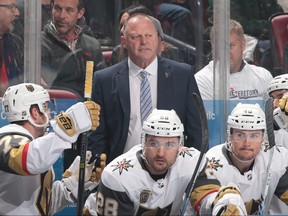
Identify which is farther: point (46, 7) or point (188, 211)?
point (46, 7)

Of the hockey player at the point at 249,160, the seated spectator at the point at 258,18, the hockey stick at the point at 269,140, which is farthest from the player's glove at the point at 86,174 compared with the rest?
the seated spectator at the point at 258,18

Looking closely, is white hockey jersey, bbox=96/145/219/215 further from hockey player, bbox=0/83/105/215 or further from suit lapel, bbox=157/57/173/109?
suit lapel, bbox=157/57/173/109

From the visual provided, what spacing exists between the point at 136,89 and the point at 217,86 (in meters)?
0.77

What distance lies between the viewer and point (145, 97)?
6.67 m

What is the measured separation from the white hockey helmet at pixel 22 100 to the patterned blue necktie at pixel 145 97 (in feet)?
2.02

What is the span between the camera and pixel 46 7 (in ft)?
23.3

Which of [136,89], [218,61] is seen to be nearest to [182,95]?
[136,89]

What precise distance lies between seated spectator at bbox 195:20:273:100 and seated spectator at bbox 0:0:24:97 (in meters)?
1.13

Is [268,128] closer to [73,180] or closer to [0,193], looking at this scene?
[73,180]

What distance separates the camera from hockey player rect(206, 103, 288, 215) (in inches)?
256

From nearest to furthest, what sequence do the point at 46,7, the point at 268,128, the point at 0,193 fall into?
the point at 0,193 → the point at 268,128 → the point at 46,7

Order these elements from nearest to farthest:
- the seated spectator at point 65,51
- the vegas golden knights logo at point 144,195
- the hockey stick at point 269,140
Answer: the vegas golden knights logo at point 144,195
the hockey stick at point 269,140
the seated spectator at point 65,51

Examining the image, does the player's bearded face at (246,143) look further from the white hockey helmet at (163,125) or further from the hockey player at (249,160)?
the white hockey helmet at (163,125)

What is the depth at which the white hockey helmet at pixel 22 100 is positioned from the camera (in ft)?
20.4
